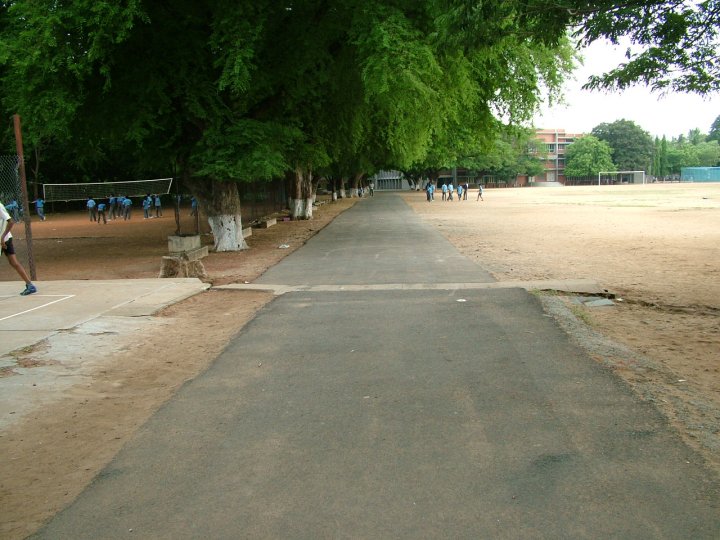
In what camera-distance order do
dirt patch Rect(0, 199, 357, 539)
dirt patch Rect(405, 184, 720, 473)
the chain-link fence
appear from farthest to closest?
the chain-link fence < dirt patch Rect(405, 184, 720, 473) < dirt patch Rect(0, 199, 357, 539)

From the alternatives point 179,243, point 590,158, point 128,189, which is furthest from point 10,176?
point 590,158

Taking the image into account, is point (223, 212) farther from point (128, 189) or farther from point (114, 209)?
point (114, 209)

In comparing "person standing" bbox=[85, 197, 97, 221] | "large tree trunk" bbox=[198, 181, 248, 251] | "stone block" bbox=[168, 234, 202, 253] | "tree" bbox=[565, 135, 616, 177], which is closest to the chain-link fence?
"stone block" bbox=[168, 234, 202, 253]

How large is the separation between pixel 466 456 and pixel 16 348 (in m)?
5.39

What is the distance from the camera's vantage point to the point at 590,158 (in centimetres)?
12369

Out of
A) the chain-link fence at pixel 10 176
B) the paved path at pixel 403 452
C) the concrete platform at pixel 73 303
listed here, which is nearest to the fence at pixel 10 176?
the chain-link fence at pixel 10 176

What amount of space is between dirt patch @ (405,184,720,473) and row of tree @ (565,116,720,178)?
105567mm

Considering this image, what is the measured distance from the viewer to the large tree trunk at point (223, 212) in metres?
18.0

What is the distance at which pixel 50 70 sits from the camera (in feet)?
45.5

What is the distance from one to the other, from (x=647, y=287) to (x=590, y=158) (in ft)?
402

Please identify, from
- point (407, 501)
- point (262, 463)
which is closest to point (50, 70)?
point (262, 463)

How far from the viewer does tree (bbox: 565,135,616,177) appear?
406ft

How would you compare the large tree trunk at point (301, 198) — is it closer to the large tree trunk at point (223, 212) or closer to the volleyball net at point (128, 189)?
the volleyball net at point (128, 189)

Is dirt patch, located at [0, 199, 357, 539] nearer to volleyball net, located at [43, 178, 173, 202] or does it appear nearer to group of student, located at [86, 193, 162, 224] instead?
volleyball net, located at [43, 178, 173, 202]
